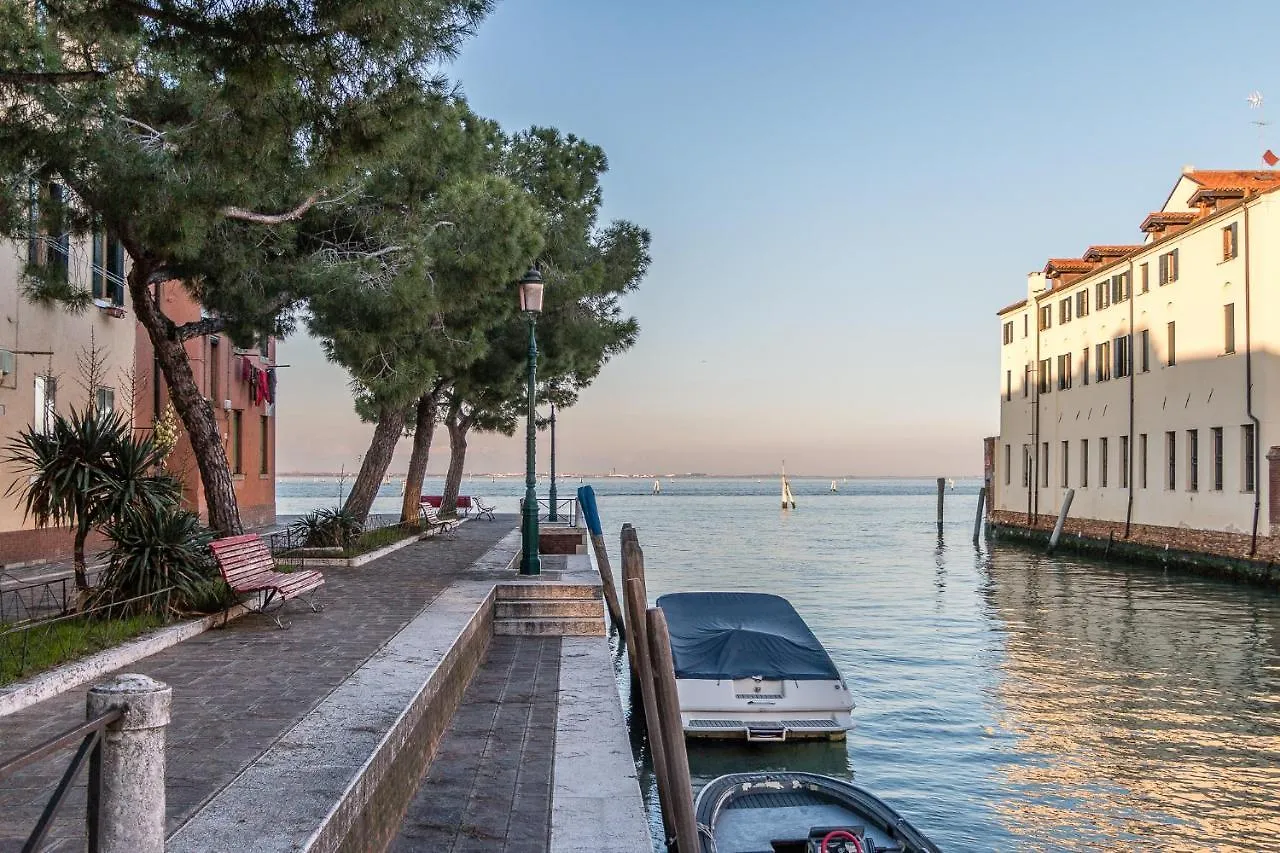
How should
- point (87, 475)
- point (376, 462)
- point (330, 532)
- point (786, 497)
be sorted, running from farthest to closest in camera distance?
point (786, 497) → point (376, 462) → point (330, 532) → point (87, 475)

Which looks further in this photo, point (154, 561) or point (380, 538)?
point (380, 538)

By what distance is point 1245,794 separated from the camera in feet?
33.9

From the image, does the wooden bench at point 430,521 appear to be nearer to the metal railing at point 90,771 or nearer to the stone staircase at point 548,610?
the stone staircase at point 548,610

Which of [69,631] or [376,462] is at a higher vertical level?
[376,462]

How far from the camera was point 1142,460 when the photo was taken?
111 feet

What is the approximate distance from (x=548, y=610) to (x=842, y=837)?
630 centimetres

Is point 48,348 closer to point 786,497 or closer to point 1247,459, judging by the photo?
point 1247,459

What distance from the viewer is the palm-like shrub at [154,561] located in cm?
1009

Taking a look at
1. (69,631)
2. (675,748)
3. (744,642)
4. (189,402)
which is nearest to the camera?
(675,748)

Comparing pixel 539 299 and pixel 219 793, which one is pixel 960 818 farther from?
pixel 539 299

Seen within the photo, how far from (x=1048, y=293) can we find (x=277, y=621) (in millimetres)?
37377

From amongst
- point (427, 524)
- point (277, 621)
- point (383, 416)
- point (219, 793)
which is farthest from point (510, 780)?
point (427, 524)

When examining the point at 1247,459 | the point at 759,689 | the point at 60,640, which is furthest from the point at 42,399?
the point at 1247,459

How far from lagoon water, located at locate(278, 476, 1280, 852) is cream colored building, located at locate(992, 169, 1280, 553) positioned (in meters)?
3.19
